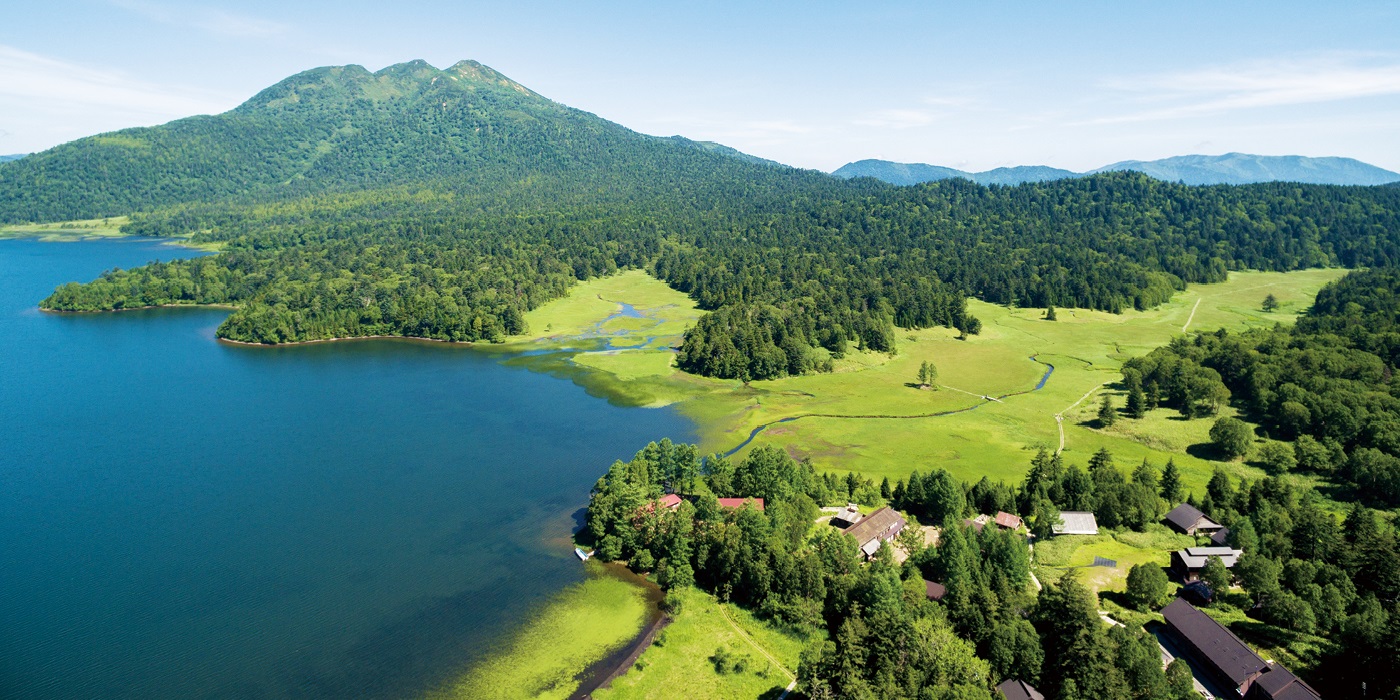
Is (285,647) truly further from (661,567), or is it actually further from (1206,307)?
(1206,307)

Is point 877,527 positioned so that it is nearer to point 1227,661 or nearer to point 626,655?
point 626,655

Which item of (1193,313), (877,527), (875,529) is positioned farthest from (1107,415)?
(1193,313)

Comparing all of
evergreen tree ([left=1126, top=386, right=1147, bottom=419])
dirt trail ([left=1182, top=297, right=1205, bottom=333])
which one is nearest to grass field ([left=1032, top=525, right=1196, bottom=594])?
evergreen tree ([left=1126, top=386, right=1147, bottom=419])

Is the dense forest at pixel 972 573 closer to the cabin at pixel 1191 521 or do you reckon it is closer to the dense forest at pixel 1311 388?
the cabin at pixel 1191 521

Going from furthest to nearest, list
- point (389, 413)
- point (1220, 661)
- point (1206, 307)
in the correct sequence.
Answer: point (1206, 307) < point (389, 413) < point (1220, 661)

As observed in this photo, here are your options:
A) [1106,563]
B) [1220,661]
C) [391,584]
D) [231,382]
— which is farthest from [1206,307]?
[231,382]

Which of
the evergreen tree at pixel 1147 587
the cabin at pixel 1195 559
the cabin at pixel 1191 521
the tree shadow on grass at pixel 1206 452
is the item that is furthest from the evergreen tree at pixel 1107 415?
the evergreen tree at pixel 1147 587

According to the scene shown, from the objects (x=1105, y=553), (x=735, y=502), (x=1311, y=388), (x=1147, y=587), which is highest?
(x=1311, y=388)
